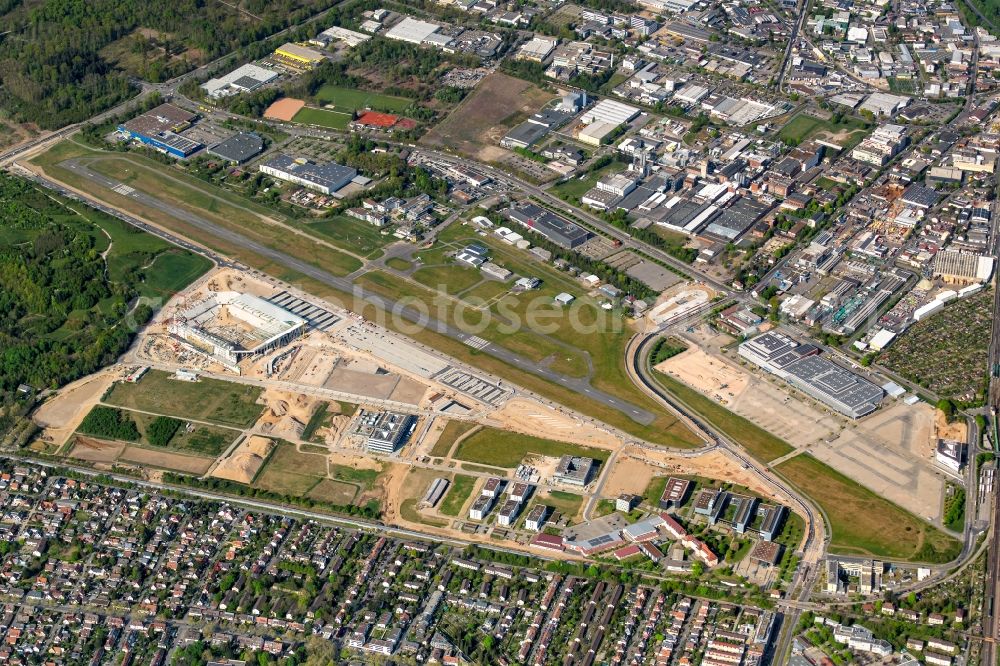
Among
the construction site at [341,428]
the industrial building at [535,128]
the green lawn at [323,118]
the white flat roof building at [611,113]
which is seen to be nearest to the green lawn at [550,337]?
the construction site at [341,428]

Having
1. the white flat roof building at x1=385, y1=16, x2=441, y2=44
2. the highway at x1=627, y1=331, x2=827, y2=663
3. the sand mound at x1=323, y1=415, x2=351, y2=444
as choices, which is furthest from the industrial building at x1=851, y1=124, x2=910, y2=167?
the sand mound at x1=323, y1=415, x2=351, y2=444

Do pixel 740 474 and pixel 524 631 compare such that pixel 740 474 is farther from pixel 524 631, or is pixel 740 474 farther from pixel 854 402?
pixel 524 631

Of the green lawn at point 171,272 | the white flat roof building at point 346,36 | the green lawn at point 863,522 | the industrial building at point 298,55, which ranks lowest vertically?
the green lawn at point 863,522

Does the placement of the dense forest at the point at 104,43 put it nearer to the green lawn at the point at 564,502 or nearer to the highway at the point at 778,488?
the highway at the point at 778,488

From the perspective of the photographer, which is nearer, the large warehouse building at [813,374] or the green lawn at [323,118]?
the large warehouse building at [813,374]

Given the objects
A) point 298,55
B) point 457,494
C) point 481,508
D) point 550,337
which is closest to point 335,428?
point 457,494

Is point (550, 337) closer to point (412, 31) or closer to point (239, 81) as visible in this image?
point (239, 81)

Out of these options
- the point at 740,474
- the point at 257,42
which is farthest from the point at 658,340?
the point at 257,42
